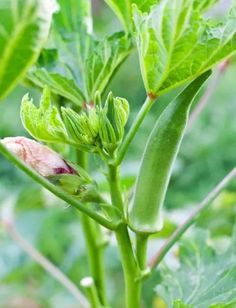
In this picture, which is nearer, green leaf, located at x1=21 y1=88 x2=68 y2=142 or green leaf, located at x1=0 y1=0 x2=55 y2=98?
green leaf, located at x1=0 y1=0 x2=55 y2=98

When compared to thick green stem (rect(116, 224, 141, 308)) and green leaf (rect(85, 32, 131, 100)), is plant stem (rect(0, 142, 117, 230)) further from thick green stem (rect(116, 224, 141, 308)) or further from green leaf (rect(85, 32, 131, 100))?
green leaf (rect(85, 32, 131, 100))

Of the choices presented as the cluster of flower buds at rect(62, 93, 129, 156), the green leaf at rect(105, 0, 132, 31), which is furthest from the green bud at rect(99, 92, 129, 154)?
the green leaf at rect(105, 0, 132, 31)

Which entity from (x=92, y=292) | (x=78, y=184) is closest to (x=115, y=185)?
(x=78, y=184)

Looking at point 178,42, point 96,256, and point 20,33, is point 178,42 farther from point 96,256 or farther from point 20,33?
point 96,256

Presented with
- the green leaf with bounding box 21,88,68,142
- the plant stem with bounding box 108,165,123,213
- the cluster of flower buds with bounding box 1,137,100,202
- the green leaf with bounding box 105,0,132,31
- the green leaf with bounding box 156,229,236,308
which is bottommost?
the green leaf with bounding box 156,229,236,308

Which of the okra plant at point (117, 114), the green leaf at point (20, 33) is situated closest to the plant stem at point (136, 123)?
the okra plant at point (117, 114)

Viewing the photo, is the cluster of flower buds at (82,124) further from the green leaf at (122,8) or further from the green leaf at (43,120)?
the green leaf at (122,8)
